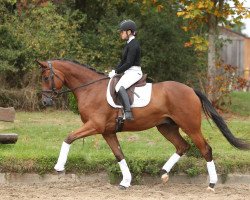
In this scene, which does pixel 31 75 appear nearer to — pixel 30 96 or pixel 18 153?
pixel 30 96

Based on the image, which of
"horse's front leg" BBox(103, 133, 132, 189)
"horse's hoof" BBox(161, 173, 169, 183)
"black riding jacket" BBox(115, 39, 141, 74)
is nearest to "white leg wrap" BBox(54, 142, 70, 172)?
"horse's front leg" BBox(103, 133, 132, 189)

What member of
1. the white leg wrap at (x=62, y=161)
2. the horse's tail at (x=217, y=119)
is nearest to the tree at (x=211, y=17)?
the horse's tail at (x=217, y=119)

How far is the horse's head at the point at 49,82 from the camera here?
989cm

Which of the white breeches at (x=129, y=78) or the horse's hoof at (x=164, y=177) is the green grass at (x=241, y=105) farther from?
the white breeches at (x=129, y=78)

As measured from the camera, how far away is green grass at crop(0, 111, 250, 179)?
1035cm

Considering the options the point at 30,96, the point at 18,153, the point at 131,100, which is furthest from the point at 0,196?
the point at 30,96

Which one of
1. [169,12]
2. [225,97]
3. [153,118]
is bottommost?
[225,97]

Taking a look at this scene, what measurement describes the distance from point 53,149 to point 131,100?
104 inches

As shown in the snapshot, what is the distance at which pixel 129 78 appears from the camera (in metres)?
9.91

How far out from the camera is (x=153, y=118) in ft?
32.9

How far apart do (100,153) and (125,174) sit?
5.11ft

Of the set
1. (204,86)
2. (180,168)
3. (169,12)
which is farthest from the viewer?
(169,12)

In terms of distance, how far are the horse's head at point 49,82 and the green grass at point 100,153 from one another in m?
1.15

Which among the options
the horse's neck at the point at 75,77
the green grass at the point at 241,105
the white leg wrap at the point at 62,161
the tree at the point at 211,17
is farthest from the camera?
the green grass at the point at 241,105
